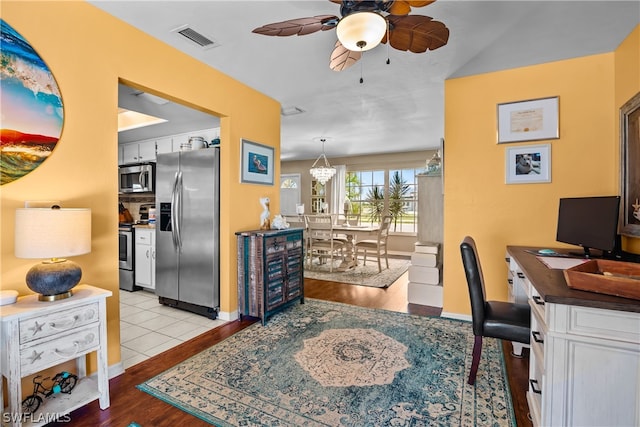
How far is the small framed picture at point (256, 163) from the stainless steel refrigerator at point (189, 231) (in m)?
0.28

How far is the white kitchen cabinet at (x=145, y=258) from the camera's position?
13.1 feet

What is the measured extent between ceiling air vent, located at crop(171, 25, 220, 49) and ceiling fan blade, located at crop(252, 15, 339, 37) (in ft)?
3.13

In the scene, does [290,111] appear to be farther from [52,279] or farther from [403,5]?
[52,279]

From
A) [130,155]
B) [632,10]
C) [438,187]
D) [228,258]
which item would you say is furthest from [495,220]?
[130,155]

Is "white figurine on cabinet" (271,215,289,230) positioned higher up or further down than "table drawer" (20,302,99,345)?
higher up

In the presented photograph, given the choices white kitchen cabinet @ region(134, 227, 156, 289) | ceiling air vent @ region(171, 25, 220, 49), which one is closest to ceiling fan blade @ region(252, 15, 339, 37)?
ceiling air vent @ region(171, 25, 220, 49)

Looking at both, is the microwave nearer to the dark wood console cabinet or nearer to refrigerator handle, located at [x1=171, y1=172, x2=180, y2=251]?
refrigerator handle, located at [x1=171, y1=172, x2=180, y2=251]

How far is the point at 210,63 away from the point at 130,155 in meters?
3.05

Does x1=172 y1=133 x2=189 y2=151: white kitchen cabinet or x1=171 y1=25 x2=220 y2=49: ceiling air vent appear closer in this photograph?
x1=171 y1=25 x2=220 y2=49: ceiling air vent

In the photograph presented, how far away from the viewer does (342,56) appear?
1982mm

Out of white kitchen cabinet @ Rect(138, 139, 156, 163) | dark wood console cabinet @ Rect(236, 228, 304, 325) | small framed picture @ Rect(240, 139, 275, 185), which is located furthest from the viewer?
white kitchen cabinet @ Rect(138, 139, 156, 163)

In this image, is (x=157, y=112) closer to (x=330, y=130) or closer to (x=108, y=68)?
(x=108, y=68)

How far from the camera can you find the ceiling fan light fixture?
1474mm

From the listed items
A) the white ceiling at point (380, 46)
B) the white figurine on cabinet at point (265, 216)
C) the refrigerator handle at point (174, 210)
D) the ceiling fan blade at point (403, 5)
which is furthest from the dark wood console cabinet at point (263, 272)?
the ceiling fan blade at point (403, 5)
